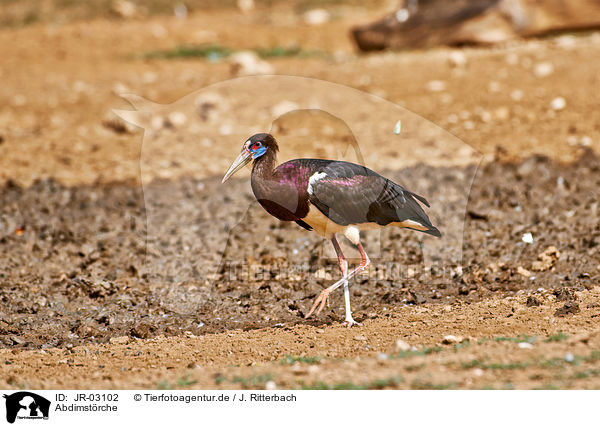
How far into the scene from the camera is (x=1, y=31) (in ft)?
53.7

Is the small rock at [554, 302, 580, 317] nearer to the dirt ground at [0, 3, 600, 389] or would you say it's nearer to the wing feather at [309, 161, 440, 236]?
the dirt ground at [0, 3, 600, 389]

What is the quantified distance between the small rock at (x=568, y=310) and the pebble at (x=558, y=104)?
4.25 meters

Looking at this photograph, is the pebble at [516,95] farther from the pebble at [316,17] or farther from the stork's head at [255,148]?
the pebble at [316,17]

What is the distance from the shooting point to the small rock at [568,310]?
15.7 ft

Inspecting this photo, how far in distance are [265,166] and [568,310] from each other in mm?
2104

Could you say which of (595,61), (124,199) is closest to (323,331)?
(124,199)

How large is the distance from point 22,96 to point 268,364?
786 centimetres

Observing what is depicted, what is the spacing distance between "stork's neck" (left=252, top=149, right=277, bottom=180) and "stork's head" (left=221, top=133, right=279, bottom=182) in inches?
0.6

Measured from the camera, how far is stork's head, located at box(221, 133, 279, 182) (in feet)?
13.3

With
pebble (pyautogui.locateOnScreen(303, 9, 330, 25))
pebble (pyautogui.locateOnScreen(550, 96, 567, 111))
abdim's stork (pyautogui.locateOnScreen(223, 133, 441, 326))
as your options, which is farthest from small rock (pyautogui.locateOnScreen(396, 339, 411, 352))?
pebble (pyautogui.locateOnScreen(303, 9, 330, 25))

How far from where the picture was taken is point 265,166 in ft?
13.4

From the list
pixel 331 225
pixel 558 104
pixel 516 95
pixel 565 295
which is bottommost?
pixel 565 295

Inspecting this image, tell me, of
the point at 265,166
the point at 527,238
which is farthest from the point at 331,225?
the point at 527,238

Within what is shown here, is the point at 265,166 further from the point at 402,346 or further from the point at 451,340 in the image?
the point at 451,340
